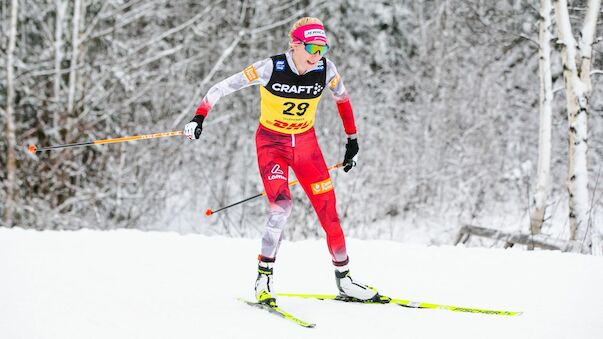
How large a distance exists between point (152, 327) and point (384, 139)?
1375cm

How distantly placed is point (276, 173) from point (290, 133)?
13.2 inches

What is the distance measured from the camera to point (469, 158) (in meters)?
16.7

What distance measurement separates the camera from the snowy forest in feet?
39.0

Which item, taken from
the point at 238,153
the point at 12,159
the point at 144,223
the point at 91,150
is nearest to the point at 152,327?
the point at 12,159

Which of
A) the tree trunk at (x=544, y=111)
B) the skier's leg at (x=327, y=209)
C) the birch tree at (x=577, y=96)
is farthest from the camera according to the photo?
the tree trunk at (x=544, y=111)

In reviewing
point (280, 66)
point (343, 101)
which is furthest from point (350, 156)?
point (280, 66)

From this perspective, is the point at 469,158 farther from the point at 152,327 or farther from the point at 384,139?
the point at 152,327

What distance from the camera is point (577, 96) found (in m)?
8.04

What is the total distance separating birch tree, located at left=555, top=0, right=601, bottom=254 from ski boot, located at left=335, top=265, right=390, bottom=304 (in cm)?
446

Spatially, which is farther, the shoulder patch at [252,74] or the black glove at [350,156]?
the black glove at [350,156]

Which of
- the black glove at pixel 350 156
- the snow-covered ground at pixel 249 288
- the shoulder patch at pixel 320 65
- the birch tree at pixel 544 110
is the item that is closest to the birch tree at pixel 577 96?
the birch tree at pixel 544 110

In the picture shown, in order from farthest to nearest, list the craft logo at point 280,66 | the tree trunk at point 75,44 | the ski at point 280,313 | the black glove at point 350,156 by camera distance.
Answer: the tree trunk at point 75,44
the black glove at point 350,156
the craft logo at point 280,66
the ski at point 280,313

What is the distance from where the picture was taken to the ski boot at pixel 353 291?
14.7ft

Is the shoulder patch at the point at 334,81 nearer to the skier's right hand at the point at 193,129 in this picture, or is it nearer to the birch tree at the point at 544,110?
the skier's right hand at the point at 193,129
